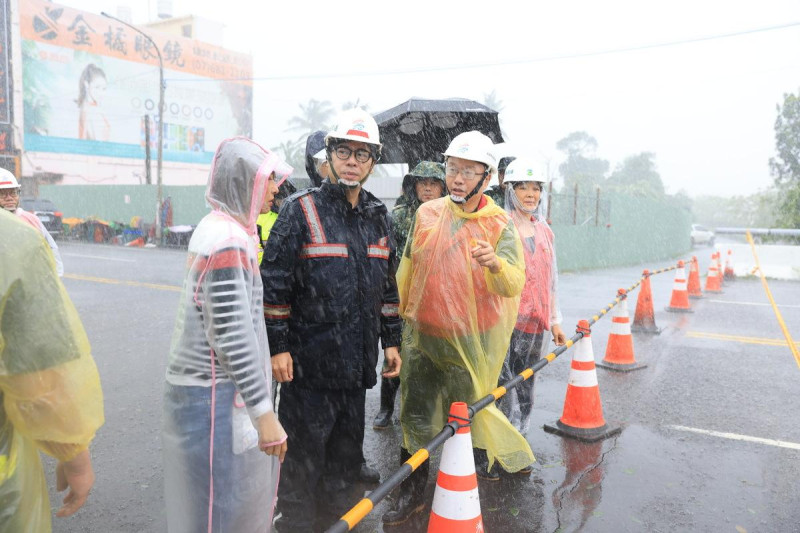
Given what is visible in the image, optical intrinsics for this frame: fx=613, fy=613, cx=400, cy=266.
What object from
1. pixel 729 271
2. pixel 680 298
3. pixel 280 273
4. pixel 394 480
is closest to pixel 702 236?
pixel 729 271

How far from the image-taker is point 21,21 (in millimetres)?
34406

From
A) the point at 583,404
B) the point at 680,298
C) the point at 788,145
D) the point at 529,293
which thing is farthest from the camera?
the point at 788,145

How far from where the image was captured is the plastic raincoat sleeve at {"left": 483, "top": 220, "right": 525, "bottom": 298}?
2.92 m

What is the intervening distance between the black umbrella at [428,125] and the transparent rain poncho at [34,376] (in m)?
4.51

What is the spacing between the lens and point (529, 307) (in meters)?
4.05

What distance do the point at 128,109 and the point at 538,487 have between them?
43.4 m

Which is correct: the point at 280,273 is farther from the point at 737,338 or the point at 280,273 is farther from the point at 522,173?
the point at 737,338

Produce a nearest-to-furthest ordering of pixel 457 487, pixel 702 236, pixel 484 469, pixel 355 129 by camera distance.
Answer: pixel 457 487 → pixel 355 129 → pixel 484 469 → pixel 702 236

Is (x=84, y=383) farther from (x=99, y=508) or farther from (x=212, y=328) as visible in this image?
(x=99, y=508)

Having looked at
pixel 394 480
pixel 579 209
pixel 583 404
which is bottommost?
pixel 583 404

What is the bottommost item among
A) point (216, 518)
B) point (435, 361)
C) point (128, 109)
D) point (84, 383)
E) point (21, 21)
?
point (216, 518)

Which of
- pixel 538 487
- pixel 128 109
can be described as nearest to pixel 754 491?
pixel 538 487

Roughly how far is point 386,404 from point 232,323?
2.97 m

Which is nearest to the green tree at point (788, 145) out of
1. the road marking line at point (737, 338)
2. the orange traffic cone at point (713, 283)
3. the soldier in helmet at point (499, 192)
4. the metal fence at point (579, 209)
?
the metal fence at point (579, 209)
